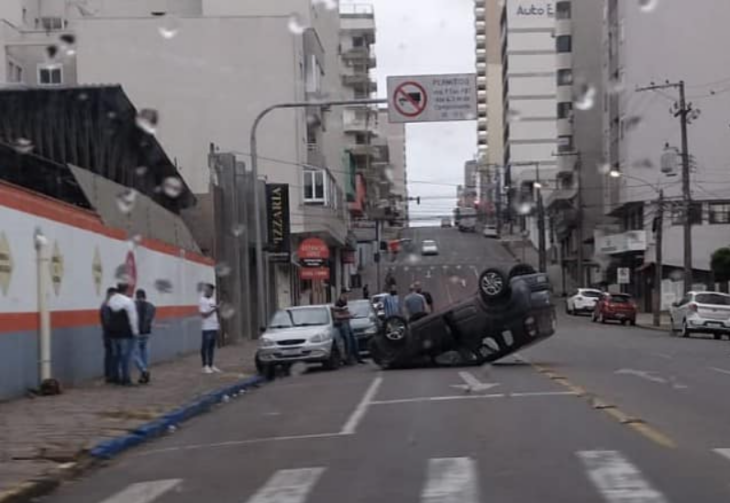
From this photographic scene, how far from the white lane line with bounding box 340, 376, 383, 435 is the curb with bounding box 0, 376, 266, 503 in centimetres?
232

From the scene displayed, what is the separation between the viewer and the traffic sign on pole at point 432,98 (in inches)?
Answer: 989

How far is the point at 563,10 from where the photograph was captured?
3393 inches

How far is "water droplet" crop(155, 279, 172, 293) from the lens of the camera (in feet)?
93.2

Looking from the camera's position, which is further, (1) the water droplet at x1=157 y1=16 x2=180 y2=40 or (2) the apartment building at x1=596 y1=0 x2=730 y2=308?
(2) the apartment building at x1=596 y1=0 x2=730 y2=308

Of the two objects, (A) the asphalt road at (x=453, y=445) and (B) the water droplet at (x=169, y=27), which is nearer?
(A) the asphalt road at (x=453, y=445)

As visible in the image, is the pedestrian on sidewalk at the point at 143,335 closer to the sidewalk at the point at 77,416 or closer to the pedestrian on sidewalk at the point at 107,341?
the sidewalk at the point at 77,416

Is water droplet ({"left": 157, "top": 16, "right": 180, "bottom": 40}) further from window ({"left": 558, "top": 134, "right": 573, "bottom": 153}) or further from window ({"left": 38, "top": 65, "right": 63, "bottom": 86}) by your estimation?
window ({"left": 558, "top": 134, "right": 573, "bottom": 153})

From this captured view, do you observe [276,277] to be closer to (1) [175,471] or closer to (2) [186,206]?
(2) [186,206]

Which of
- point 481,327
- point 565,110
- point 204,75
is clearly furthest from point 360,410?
point 565,110

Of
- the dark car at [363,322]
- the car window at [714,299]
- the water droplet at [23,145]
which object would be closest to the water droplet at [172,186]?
the dark car at [363,322]

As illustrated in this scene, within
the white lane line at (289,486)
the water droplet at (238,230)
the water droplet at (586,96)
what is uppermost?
the water droplet at (586,96)

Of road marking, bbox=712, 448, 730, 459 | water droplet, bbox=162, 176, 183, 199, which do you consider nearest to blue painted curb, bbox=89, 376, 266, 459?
road marking, bbox=712, 448, 730, 459

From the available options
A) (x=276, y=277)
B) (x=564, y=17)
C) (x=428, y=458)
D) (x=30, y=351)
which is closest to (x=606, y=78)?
(x=564, y=17)

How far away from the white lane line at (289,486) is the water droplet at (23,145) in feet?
37.4
